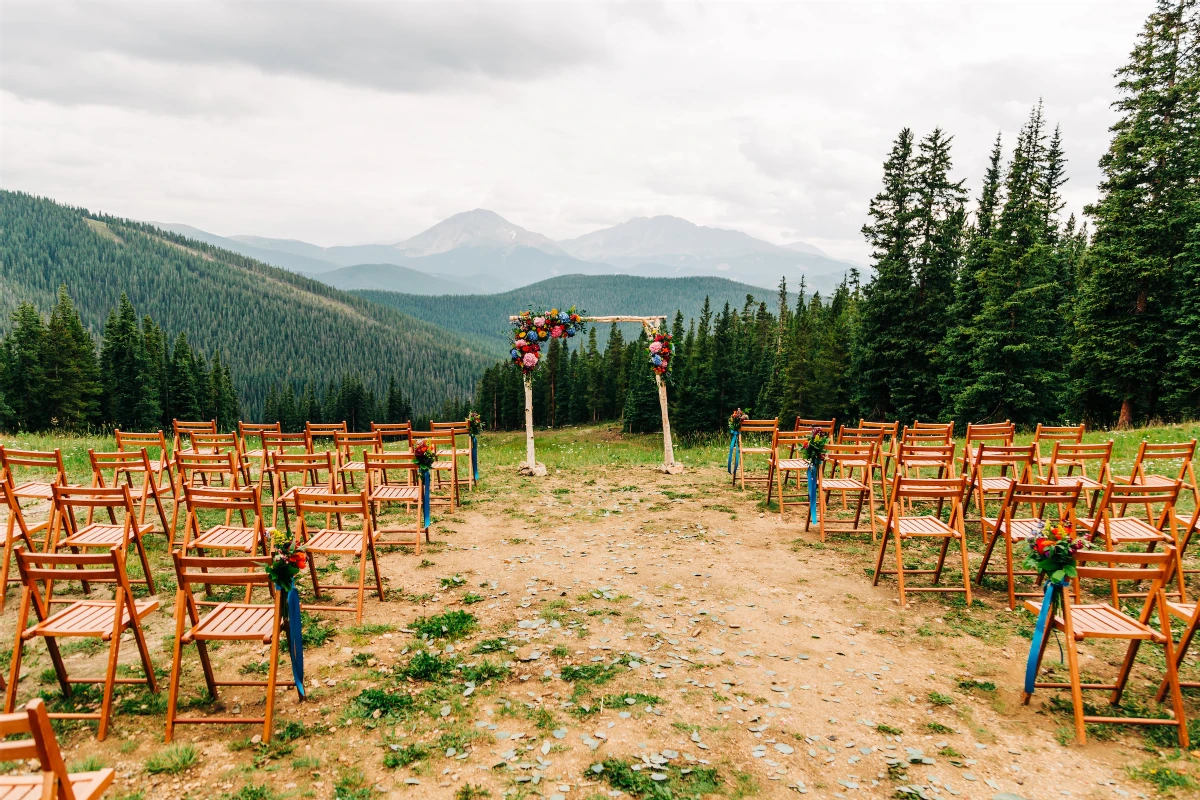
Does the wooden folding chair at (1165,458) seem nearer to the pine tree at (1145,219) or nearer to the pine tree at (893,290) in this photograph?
the pine tree at (1145,219)

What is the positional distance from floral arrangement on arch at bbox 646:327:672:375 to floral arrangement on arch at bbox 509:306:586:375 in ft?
6.44

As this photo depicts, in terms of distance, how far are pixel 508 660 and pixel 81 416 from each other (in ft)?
177

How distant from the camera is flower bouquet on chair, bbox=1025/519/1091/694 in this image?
15.9ft

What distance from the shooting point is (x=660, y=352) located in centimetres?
1575

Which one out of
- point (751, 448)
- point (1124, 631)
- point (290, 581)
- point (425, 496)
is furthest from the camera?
point (751, 448)

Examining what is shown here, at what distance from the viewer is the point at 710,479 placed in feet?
47.2

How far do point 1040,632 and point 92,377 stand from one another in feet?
196

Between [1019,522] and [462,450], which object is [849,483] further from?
[462,450]

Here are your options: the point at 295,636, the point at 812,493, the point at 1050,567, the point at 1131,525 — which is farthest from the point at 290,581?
the point at 1131,525

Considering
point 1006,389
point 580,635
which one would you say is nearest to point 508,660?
point 580,635

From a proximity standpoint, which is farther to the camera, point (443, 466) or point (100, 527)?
point (443, 466)

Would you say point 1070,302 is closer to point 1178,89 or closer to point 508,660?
point 1178,89

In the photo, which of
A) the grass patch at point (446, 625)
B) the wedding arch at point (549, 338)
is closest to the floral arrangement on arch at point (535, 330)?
the wedding arch at point (549, 338)

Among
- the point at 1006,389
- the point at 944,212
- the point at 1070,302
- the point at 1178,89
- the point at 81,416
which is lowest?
the point at 81,416
